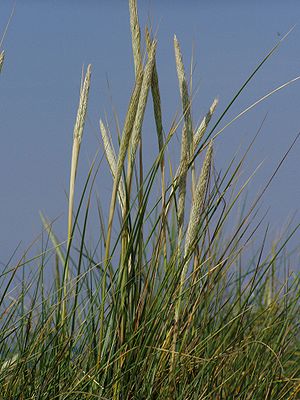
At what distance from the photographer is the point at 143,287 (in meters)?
2.03

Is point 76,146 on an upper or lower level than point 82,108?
lower

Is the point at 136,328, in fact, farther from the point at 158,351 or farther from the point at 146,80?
the point at 146,80

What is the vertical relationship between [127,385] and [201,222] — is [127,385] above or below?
below

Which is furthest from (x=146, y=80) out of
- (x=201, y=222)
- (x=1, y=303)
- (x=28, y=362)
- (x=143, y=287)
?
(x=28, y=362)

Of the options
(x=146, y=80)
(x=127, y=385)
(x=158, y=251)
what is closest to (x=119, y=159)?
(x=146, y=80)

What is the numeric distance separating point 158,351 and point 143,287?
0.19m

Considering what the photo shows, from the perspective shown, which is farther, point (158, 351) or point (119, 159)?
point (158, 351)

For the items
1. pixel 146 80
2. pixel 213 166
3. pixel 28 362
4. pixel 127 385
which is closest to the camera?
pixel 146 80

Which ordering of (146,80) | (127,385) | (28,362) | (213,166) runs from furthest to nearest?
(213,166) → (28,362) → (127,385) → (146,80)

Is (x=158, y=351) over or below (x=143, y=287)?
below

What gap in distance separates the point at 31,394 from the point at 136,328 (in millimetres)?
354

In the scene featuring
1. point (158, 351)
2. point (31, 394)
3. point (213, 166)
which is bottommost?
point (31, 394)

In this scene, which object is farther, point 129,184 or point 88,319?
point 88,319

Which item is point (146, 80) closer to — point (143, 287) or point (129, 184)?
point (129, 184)
